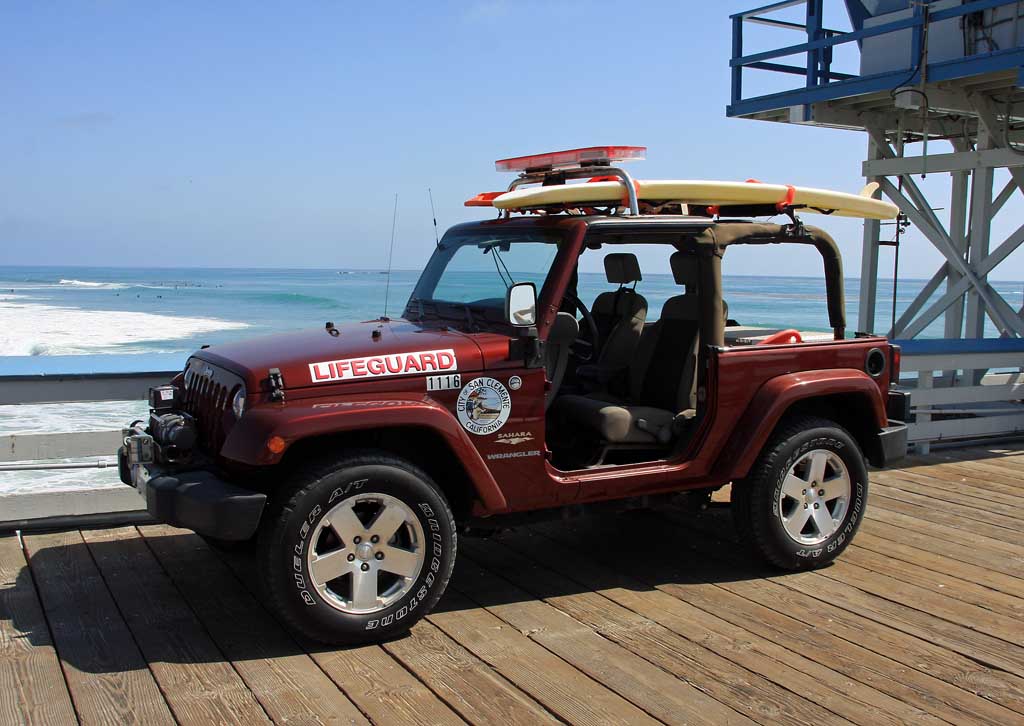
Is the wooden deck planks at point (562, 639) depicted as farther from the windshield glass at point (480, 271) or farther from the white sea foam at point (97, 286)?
the white sea foam at point (97, 286)

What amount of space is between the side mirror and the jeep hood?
0.74ft

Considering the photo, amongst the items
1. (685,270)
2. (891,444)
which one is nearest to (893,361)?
(891,444)

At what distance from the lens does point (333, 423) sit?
13.1ft

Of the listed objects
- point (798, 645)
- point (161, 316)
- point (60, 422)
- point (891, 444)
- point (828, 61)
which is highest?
point (828, 61)

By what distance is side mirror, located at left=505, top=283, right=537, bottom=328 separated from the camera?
→ 441 centimetres

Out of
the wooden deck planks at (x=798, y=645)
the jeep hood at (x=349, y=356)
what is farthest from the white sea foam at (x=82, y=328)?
the wooden deck planks at (x=798, y=645)

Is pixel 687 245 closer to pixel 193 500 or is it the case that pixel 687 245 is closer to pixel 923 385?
pixel 193 500

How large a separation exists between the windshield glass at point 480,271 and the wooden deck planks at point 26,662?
2.36 meters

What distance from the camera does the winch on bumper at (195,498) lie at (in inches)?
154

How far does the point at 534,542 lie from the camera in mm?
5766

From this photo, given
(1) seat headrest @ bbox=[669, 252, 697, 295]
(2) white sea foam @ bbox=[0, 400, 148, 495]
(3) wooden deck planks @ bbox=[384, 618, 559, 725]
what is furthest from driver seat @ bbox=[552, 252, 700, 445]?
(2) white sea foam @ bbox=[0, 400, 148, 495]

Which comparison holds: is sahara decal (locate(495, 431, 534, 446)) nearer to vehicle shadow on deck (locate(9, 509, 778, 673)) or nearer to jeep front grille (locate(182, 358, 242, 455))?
vehicle shadow on deck (locate(9, 509, 778, 673))

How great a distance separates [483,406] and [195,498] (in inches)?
50.0

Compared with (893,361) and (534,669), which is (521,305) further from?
(893,361)
